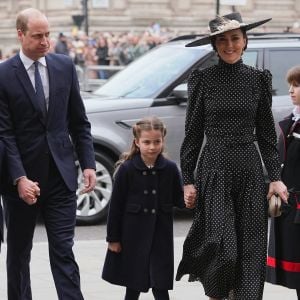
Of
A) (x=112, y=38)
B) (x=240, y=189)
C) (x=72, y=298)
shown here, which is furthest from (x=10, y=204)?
(x=112, y=38)

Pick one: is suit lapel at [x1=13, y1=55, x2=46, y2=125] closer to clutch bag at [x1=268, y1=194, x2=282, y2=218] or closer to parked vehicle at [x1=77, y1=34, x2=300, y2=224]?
clutch bag at [x1=268, y1=194, x2=282, y2=218]

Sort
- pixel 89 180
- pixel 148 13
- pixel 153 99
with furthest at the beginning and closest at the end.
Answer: pixel 148 13 → pixel 153 99 → pixel 89 180

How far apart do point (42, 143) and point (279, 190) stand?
1392 millimetres

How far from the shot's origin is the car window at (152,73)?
12438mm

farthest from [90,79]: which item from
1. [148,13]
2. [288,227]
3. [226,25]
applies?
[148,13]

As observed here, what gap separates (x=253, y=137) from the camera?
6668 mm

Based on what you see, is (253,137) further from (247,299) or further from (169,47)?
(169,47)

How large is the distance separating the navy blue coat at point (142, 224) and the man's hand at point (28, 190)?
780mm

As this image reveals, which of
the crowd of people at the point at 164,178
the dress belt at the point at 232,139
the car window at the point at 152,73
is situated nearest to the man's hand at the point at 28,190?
the crowd of people at the point at 164,178

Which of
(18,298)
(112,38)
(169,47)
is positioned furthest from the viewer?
(112,38)

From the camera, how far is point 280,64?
12.9 meters

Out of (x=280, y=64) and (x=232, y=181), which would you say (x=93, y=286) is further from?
(x=280, y=64)

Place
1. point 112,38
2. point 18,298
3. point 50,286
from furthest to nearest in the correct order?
point 112,38
point 50,286
point 18,298

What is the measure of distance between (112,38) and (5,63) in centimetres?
3087
